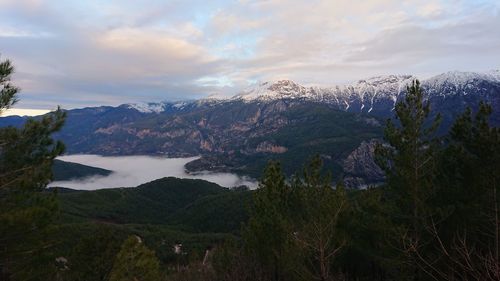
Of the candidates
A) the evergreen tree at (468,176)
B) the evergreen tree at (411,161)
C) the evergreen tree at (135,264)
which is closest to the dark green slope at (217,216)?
the evergreen tree at (411,161)

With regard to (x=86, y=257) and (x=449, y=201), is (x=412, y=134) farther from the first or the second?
(x=86, y=257)

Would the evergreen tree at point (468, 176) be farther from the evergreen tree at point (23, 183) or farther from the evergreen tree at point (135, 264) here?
the evergreen tree at point (23, 183)

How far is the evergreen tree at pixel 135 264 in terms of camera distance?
22469mm

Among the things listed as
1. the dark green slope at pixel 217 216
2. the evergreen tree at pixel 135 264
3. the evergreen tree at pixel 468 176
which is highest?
the evergreen tree at pixel 468 176

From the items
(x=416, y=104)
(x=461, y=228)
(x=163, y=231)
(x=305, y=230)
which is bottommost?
(x=163, y=231)

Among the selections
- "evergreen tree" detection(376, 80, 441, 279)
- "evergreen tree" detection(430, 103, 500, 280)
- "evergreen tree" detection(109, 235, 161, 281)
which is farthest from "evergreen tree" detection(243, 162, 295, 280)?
"evergreen tree" detection(430, 103, 500, 280)

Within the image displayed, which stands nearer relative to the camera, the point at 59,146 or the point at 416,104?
the point at 59,146

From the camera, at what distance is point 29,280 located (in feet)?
72.7

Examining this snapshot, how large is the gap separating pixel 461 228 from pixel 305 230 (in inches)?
430

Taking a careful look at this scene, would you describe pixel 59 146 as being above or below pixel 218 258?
above

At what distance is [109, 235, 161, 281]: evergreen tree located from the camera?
22.5m

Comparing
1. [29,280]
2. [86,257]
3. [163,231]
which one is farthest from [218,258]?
[163,231]

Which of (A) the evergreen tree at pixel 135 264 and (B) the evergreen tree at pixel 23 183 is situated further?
(A) the evergreen tree at pixel 135 264

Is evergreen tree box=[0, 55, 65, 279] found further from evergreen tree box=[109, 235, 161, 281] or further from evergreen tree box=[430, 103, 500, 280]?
evergreen tree box=[430, 103, 500, 280]
